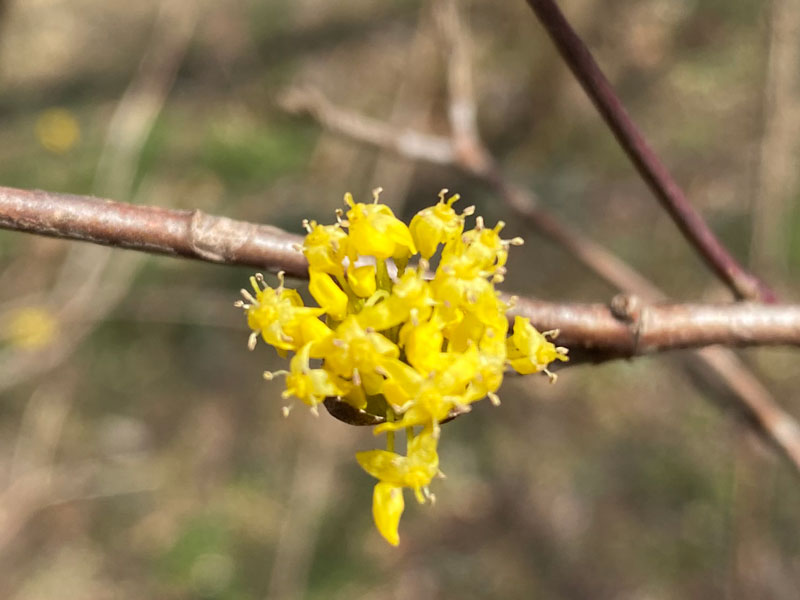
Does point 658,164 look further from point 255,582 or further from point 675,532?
point 255,582

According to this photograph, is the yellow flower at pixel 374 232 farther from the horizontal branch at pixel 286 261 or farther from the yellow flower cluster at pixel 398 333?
the horizontal branch at pixel 286 261

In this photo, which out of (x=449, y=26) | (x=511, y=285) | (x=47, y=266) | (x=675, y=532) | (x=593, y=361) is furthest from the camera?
(x=47, y=266)

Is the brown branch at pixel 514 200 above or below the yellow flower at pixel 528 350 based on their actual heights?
above

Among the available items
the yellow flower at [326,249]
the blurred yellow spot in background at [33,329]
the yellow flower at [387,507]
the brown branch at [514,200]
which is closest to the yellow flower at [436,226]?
the yellow flower at [326,249]

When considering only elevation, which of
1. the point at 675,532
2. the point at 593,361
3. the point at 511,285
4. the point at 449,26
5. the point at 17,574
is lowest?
the point at 17,574

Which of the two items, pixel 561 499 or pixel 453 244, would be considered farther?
pixel 561 499

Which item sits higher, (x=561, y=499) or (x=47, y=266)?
(x=47, y=266)

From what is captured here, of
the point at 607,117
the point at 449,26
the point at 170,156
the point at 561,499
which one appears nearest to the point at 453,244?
the point at 607,117

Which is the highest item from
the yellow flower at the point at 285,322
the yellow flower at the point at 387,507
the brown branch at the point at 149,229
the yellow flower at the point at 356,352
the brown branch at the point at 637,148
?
the brown branch at the point at 637,148
